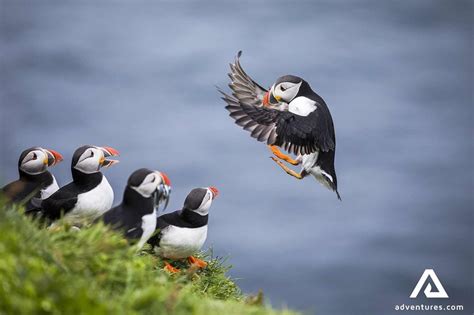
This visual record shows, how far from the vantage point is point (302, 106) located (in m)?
8.29

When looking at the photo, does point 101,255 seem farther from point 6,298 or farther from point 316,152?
point 316,152

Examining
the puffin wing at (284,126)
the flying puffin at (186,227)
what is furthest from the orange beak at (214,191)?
the puffin wing at (284,126)

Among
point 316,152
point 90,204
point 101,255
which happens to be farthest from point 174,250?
point 316,152

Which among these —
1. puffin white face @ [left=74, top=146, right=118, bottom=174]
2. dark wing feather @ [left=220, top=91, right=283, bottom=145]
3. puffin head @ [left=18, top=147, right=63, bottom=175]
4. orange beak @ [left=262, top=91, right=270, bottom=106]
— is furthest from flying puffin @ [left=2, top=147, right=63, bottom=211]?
orange beak @ [left=262, top=91, right=270, bottom=106]

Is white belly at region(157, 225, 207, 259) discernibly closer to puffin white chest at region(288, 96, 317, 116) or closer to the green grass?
the green grass

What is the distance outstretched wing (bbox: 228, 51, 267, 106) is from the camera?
28.8 feet

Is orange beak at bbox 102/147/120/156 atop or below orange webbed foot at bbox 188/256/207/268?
atop

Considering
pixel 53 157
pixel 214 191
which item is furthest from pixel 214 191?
pixel 53 157

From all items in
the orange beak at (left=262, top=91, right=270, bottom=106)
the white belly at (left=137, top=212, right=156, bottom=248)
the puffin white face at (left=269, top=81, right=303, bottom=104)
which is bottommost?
the white belly at (left=137, top=212, right=156, bottom=248)

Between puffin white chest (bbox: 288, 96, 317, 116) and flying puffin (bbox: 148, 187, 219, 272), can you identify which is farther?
puffin white chest (bbox: 288, 96, 317, 116)

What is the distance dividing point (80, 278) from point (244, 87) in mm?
4401

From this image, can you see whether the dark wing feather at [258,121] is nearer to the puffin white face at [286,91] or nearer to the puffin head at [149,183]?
the puffin white face at [286,91]

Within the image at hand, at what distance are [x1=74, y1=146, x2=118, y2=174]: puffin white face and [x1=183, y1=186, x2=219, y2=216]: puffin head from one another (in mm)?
706

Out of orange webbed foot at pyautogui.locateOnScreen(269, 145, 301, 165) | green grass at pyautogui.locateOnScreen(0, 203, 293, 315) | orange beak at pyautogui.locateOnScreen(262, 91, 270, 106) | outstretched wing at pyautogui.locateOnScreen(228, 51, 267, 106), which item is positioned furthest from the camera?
outstretched wing at pyautogui.locateOnScreen(228, 51, 267, 106)
